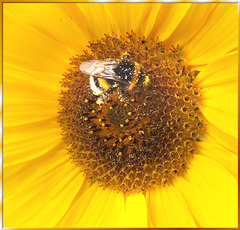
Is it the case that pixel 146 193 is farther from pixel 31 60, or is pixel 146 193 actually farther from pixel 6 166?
pixel 31 60

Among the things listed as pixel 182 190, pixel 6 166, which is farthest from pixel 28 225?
pixel 182 190

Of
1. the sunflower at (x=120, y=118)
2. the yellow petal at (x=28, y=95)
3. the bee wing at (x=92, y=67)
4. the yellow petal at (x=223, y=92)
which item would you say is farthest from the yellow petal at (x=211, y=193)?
the yellow petal at (x=28, y=95)

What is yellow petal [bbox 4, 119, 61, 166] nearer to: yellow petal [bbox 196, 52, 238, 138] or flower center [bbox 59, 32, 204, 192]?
flower center [bbox 59, 32, 204, 192]

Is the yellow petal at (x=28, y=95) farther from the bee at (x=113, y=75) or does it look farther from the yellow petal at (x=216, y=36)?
the yellow petal at (x=216, y=36)

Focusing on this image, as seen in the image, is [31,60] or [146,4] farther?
[31,60]

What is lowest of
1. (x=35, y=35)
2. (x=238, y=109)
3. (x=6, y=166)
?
(x=238, y=109)

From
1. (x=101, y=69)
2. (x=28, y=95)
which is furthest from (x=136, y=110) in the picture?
(x=28, y=95)
